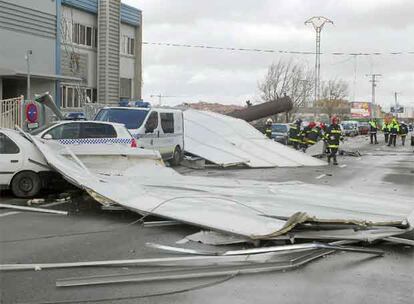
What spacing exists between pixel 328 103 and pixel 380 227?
82459 mm

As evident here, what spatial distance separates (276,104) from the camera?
99.3ft

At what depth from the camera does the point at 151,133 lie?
58.9 ft

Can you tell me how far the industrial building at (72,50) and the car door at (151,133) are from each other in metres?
6.39

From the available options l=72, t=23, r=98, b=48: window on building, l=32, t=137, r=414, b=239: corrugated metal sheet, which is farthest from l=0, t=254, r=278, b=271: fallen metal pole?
l=72, t=23, r=98, b=48: window on building

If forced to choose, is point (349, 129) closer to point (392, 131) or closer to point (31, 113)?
point (392, 131)

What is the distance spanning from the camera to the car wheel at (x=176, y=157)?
19.9 m

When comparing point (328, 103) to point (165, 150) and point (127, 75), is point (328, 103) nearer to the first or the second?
point (127, 75)

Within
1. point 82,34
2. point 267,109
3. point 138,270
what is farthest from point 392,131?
point 138,270

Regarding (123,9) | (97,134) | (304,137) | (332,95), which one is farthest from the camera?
(332,95)

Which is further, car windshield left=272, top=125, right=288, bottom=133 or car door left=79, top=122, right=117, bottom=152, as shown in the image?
car windshield left=272, top=125, right=288, bottom=133

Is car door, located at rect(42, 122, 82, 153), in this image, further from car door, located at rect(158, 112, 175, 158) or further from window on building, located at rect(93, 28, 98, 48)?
window on building, located at rect(93, 28, 98, 48)

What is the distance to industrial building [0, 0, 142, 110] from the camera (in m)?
24.7

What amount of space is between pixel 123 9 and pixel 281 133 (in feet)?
43.4

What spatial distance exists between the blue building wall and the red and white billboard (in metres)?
94.4
